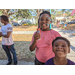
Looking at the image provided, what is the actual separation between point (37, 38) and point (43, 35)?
0.38ft

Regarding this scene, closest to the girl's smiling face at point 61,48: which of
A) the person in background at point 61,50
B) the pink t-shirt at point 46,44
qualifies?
the person in background at point 61,50

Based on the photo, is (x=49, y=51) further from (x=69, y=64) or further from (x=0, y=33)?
(x=0, y=33)

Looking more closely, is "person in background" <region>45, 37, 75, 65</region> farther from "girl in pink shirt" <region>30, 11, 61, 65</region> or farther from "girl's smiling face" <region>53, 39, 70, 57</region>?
"girl in pink shirt" <region>30, 11, 61, 65</region>

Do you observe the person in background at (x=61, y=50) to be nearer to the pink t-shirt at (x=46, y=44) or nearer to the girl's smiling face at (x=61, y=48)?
the girl's smiling face at (x=61, y=48)

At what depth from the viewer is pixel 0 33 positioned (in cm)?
163

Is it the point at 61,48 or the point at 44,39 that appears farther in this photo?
the point at 44,39

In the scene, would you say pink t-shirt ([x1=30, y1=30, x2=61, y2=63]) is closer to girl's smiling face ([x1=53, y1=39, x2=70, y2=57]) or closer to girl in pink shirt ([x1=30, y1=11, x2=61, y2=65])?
girl in pink shirt ([x1=30, y1=11, x2=61, y2=65])

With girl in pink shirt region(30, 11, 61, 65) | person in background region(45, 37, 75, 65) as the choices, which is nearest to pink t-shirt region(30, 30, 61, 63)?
girl in pink shirt region(30, 11, 61, 65)

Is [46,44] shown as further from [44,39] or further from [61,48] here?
[61,48]

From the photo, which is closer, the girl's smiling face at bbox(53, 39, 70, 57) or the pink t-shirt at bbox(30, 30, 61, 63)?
the girl's smiling face at bbox(53, 39, 70, 57)

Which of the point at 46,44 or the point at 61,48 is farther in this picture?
the point at 46,44

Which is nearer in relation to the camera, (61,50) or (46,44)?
(61,50)

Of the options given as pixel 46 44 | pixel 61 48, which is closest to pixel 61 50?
pixel 61 48

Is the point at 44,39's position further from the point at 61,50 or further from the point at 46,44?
the point at 61,50
